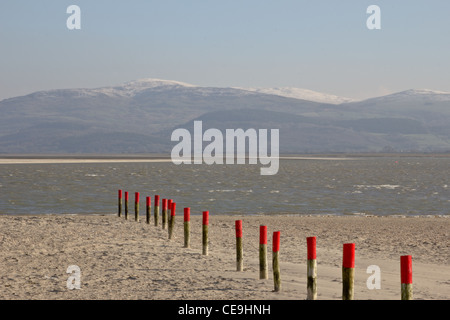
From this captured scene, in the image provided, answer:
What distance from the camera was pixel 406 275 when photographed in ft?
38.8

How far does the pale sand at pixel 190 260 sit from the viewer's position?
600 inches

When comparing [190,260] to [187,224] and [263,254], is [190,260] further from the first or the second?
[263,254]

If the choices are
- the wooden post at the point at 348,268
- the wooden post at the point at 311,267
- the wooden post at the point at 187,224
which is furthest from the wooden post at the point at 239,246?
the wooden post at the point at 348,268

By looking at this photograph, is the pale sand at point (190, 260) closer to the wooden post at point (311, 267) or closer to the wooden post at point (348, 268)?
the wooden post at point (311, 267)

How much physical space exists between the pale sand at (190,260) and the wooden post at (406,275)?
2.41 metres

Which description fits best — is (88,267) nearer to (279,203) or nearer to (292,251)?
(292,251)

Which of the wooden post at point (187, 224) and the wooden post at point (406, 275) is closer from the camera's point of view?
the wooden post at point (406, 275)

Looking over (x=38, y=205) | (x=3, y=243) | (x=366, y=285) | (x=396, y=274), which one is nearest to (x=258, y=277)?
(x=366, y=285)

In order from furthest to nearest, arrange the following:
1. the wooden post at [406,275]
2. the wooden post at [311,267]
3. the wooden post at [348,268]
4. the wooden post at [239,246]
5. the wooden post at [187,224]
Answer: the wooden post at [187,224] → the wooden post at [239,246] → the wooden post at [311,267] → the wooden post at [348,268] → the wooden post at [406,275]

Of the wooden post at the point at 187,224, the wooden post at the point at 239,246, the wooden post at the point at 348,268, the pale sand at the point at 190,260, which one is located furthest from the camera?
the wooden post at the point at 187,224

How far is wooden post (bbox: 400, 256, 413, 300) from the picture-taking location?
1160 cm

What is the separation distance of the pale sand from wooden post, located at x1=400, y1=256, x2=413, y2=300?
241 cm

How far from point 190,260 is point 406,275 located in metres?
8.72

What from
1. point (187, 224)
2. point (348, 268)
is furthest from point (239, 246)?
point (348, 268)
